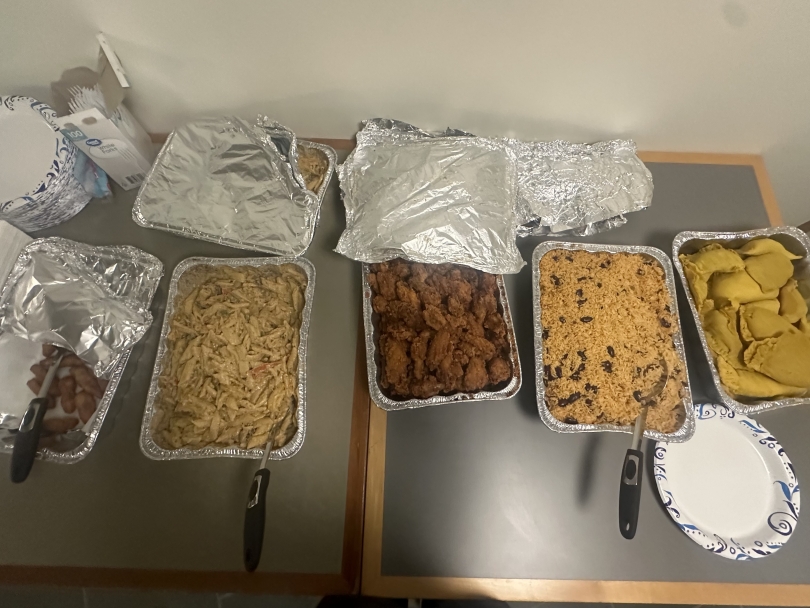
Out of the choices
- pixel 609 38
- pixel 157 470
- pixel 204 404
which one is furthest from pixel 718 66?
pixel 157 470

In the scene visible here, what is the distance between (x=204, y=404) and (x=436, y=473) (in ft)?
1.42

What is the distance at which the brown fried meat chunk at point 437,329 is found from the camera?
0.78 metres

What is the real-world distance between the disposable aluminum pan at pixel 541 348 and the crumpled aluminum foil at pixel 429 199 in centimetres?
7

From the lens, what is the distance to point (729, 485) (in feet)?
2.65

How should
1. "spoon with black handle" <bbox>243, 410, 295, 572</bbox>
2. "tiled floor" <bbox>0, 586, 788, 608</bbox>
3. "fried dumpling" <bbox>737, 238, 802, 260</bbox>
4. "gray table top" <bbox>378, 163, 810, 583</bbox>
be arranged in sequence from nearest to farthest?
"spoon with black handle" <bbox>243, 410, 295, 572</bbox> → "gray table top" <bbox>378, 163, 810, 583</bbox> → "fried dumpling" <bbox>737, 238, 802, 260</bbox> → "tiled floor" <bbox>0, 586, 788, 608</bbox>

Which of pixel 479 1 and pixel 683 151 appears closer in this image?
pixel 479 1

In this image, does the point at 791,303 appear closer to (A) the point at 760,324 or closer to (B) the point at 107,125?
(A) the point at 760,324

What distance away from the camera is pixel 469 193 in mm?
862

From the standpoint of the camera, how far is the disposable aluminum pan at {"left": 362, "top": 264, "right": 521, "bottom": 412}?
764 mm

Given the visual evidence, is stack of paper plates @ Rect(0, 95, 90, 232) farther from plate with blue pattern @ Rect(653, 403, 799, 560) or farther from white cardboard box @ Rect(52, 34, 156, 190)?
plate with blue pattern @ Rect(653, 403, 799, 560)

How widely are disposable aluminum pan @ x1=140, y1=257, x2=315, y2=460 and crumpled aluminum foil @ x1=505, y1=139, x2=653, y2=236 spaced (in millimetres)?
476

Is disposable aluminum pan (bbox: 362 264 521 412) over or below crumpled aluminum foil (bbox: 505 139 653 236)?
below

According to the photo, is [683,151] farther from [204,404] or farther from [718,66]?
[204,404]

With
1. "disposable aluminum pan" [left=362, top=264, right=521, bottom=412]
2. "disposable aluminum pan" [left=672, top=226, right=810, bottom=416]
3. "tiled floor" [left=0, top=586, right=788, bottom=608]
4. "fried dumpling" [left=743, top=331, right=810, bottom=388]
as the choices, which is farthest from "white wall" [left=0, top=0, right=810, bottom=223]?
"tiled floor" [left=0, top=586, right=788, bottom=608]
